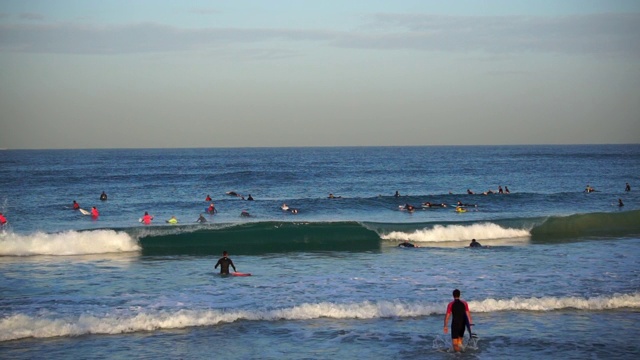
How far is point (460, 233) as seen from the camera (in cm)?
3406

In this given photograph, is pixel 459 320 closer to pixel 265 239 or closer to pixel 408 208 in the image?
pixel 265 239

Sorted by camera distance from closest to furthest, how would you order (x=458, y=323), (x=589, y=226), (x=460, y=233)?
1. (x=458, y=323)
2. (x=460, y=233)
3. (x=589, y=226)

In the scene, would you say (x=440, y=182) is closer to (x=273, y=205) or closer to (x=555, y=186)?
(x=555, y=186)

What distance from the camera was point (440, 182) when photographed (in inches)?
2825

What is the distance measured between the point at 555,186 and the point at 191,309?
5224 centimetres

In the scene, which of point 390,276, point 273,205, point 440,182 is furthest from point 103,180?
point 390,276

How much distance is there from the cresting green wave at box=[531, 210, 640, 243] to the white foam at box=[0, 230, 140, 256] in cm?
1958

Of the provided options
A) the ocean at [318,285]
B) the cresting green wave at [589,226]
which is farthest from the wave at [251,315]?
the cresting green wave at [589,226]

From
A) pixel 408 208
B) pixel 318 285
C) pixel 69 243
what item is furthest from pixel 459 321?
pixel 408 208

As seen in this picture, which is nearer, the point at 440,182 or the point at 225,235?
the point at 225,235

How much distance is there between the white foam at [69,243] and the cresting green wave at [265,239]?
1.03 metres

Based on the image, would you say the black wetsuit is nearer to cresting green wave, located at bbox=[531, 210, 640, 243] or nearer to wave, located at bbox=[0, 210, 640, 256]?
wave, located at bbox=[0, 210, 640, 256]

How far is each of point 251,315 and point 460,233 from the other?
59.5ft

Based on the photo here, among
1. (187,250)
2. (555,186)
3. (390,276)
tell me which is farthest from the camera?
(555,186)
